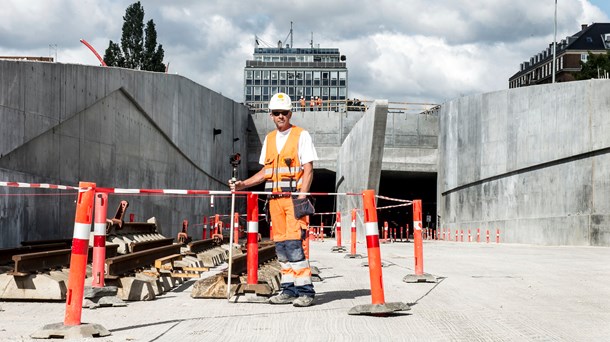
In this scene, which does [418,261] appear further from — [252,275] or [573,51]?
[573,51]

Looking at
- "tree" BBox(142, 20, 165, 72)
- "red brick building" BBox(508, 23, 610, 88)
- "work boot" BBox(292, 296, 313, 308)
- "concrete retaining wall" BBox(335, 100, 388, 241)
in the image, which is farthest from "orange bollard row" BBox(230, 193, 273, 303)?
"red brick building" BBox(508, 23, 610, 88)

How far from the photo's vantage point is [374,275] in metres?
8.55

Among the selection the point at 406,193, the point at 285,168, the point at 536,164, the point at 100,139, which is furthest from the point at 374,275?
the point at 406,193

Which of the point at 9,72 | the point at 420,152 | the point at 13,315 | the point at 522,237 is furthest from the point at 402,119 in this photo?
the point at 13,315

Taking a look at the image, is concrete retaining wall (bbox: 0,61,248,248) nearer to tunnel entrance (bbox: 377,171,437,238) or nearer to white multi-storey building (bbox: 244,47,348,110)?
tunnel entrance (bbox: 377,171,437,238)

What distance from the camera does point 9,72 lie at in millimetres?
17406

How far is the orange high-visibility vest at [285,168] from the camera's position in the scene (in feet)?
31.1

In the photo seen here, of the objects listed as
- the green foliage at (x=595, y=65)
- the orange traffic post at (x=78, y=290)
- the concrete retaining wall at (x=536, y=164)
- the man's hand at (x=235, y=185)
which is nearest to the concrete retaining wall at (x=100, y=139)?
the man's hand at (x=235, y=185)

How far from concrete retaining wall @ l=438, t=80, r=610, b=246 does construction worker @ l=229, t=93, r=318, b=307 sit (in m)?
25.5

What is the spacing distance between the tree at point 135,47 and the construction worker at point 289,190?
7102 centimetres

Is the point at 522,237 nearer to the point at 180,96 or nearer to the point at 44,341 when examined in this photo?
the point at 180,96

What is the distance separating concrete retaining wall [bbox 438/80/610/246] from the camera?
1293 inches

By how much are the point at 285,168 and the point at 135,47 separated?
72.2m

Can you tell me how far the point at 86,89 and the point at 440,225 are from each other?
28907 mm
